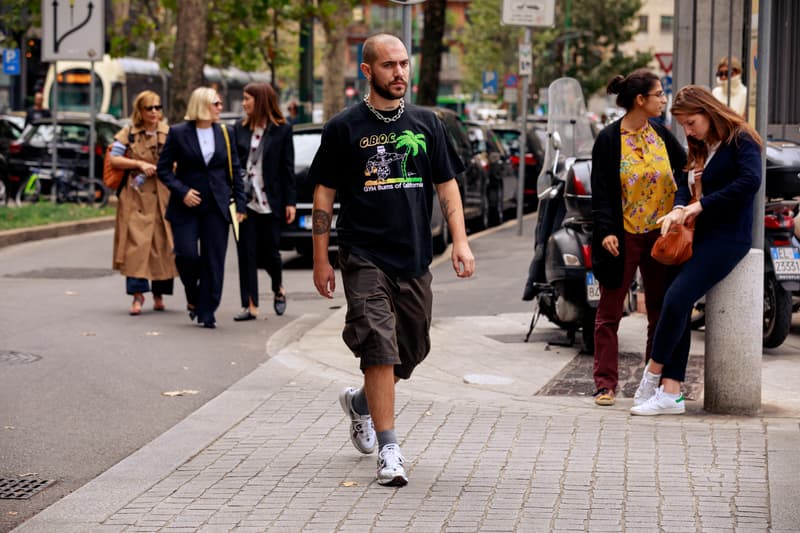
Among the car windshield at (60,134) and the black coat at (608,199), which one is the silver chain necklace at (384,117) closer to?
the black coat at (608,199)

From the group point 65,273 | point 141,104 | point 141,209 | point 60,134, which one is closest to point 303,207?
point 65,273

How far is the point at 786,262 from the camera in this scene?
1009cm

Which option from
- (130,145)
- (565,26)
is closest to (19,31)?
(130,145)

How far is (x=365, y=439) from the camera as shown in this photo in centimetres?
685

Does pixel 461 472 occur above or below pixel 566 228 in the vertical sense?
below

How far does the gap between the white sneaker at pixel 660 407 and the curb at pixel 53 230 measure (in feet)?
41.8

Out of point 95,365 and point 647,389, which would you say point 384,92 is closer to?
point 647,389

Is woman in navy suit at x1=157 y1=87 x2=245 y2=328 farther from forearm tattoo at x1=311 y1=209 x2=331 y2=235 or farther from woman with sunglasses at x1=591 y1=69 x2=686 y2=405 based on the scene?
forearm tattoo at x1=311 y1=209 x2=331 y2=235

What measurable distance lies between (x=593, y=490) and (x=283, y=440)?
69.6 inches

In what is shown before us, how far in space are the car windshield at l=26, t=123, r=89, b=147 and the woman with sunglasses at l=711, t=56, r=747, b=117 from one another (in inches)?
613

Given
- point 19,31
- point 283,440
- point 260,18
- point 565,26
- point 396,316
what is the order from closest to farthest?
point 396,316 → point 283,440 → point 260,18 → point 19,31 → point 565,26

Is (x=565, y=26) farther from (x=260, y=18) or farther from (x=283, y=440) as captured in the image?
(x=283, y=440)

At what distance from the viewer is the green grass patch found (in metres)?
20.8

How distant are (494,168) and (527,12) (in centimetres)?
414
